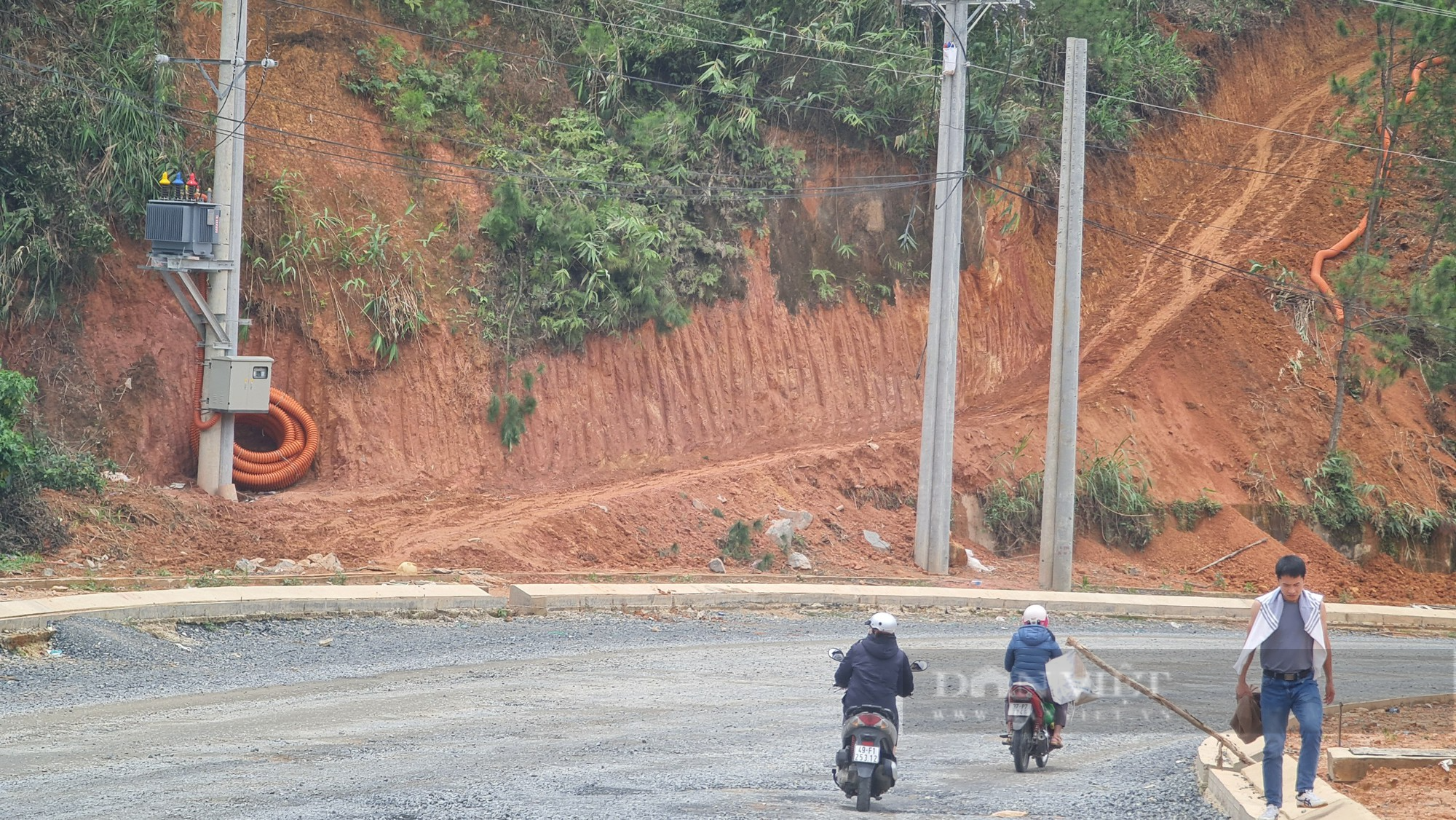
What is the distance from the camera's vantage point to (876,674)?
9617mm

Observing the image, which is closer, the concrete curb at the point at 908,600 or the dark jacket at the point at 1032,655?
the dark jacket at the point at 1032,655

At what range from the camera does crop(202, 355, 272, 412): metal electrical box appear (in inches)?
785

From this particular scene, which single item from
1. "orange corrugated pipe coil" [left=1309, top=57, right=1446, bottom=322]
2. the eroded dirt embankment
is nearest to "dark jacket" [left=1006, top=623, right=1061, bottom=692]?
the eroded dirt embankment

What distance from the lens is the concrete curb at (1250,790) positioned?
811cm

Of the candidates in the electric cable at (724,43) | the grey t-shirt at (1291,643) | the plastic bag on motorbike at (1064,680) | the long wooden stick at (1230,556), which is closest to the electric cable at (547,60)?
the electric cable at (724,43)

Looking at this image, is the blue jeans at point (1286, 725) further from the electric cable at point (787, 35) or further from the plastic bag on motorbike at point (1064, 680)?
the electric cable at point (787, 35)

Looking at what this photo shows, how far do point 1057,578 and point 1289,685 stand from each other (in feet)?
47.7

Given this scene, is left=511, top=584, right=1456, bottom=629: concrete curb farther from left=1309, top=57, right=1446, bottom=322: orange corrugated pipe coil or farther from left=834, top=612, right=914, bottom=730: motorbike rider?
left=1309, top=57, right=1446, bottom=322: orange corrugated pipe coil

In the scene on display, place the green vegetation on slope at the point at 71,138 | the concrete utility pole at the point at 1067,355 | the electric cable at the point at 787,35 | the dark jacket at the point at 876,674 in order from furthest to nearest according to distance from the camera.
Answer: the electric cable at the point at 787,35
the concrete utility pole at the point at 1067,355
the green vegetation on slope at the point at 71,138
the dark jacket at the point at 876,674

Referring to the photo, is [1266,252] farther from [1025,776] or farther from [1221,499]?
[1025,776]

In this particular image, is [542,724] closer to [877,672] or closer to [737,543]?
[877,672]

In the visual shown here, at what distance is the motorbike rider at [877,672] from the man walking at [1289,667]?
232 centimetres

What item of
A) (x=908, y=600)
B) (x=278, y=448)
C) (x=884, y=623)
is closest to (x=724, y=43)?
(x=278, y=448)

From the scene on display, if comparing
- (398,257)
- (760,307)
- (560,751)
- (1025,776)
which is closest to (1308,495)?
(760,307)
